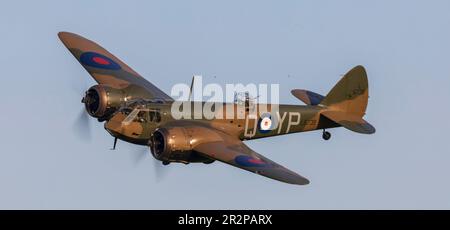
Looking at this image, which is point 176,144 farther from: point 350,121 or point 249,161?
point 350,121

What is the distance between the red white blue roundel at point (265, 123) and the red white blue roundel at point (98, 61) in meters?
7.59

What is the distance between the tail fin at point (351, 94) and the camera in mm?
45625

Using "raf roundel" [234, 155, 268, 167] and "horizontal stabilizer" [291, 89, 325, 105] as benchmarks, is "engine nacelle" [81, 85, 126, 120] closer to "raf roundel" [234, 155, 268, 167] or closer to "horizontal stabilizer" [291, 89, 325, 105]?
"raf roundel" [234, 155, 268, 167]

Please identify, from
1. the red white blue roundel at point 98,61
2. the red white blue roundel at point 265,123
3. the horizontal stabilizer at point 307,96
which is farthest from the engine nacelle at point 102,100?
the horizontal stabilizer at point 307,96

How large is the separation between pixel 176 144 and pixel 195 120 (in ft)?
9.54

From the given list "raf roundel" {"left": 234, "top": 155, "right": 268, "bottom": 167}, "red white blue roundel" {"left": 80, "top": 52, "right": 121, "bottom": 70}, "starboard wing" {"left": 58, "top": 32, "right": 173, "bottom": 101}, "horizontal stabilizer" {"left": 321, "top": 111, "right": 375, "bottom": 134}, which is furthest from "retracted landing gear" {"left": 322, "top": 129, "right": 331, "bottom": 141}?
"red white blue roundel" {"left": 80, "top": 52, "right": 121, "bottom": 70}

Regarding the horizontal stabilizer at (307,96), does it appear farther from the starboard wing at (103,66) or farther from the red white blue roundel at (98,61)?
the red white blue roundel at (98,61)

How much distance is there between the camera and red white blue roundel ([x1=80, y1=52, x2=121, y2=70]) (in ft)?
155

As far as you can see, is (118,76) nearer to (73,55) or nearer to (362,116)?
(73,55)

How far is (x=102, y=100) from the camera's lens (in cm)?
4284

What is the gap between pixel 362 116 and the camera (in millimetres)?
45719

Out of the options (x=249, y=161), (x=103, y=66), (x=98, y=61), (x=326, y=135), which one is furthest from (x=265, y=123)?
(x=98, y=61)

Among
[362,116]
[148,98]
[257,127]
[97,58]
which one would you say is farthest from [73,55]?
[362,116]

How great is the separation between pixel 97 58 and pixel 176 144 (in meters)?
10.1
